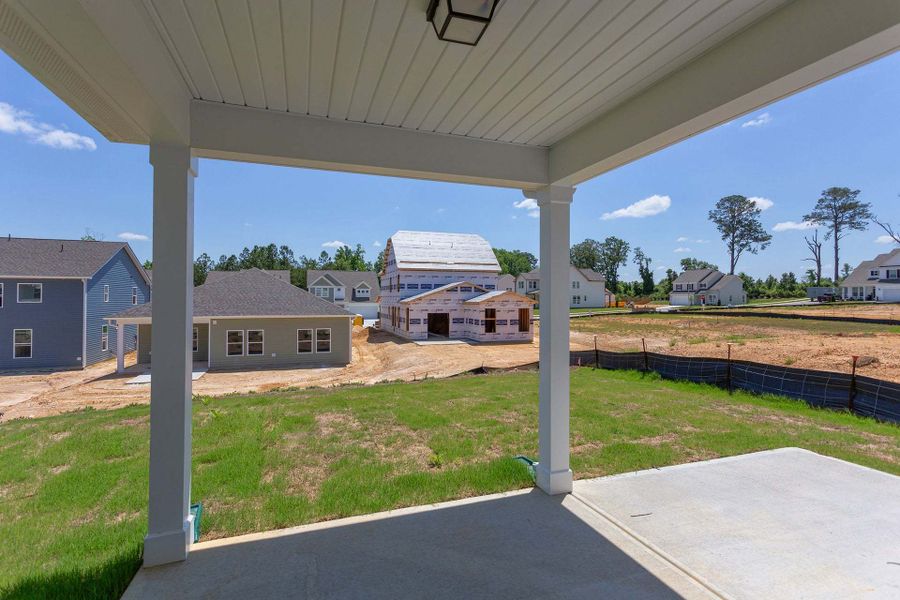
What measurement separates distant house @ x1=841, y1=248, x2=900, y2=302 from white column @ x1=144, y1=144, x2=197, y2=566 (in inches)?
2056

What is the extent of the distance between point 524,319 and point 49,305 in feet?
67.1

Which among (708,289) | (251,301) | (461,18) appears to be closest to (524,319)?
(251,301)

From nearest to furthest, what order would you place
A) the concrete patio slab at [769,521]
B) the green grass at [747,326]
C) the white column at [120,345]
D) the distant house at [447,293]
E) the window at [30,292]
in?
the concrete patio slab at [769,521] < the white column at [120,345] < the window at [30,292] < the green grass at [747,326] < the distant house at [447,293]

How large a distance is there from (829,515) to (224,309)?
1601 centimetres

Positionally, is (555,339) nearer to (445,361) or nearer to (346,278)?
(445,361)

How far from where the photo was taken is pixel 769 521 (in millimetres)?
3074

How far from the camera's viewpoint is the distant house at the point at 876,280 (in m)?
36.5

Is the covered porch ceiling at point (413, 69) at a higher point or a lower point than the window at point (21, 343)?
higher

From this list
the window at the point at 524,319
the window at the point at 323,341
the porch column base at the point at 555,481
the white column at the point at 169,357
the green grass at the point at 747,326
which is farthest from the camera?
the window at the point at 524,319

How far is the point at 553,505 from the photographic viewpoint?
132 inches

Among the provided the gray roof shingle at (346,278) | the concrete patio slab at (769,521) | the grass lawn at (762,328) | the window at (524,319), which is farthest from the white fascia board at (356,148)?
the gray roof shingle at (346,278)

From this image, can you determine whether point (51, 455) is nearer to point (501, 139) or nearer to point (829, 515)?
point (501, 139)

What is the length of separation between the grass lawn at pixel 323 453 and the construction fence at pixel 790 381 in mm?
361

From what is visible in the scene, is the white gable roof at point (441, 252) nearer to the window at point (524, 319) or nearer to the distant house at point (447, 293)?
the distant house at point (447, 293)
